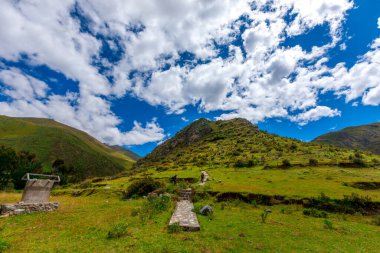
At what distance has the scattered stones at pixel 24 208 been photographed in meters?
18.7

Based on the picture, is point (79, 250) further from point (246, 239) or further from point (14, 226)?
point (246, 239)

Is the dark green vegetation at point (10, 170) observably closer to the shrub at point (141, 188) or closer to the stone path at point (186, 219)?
the shrub at point (141, 188)

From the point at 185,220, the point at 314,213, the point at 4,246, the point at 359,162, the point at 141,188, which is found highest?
the point at 359,162

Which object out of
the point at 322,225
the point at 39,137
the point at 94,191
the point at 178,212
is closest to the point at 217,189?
the point at 178,212

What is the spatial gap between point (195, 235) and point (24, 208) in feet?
59.1

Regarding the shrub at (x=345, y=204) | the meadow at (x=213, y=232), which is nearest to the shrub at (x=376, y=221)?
the meadow at (x=213, y=232)

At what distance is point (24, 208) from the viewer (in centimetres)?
1997

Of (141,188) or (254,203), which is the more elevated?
(141,188)

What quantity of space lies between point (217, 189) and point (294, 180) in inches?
532

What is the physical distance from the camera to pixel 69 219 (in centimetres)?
1806

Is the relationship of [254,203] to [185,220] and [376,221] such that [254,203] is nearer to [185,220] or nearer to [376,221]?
[376,221]

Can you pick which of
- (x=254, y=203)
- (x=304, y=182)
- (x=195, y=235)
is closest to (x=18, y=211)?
(x=195, y=235)

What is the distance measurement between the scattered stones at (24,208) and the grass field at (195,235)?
4.96ft

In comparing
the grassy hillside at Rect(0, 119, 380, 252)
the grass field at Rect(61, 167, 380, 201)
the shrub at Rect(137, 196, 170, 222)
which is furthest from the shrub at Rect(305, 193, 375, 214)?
the shrub at Rect(137, 196, 170, 222)
